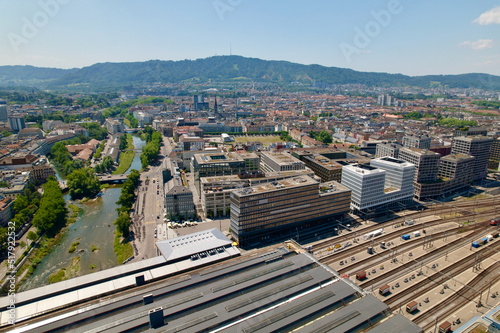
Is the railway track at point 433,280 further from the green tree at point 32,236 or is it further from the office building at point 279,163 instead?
the green tree at point 32,236

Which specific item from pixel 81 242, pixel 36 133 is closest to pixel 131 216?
pixel 81 242

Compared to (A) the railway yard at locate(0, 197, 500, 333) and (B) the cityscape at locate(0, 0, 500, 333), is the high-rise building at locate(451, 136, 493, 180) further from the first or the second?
(A) the railway yard at locate(0, 197, 500, 333)

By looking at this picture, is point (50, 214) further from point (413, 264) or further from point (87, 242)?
point (413, 264)

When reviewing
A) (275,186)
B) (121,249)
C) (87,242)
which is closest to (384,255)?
(275,186)

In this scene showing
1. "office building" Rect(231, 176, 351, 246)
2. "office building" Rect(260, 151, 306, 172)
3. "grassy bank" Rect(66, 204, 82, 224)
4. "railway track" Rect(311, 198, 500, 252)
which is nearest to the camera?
"office building" Rect(231, 176, 351, 246)

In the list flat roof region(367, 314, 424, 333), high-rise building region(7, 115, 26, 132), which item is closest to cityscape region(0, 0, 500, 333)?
flat roof region(367, 314, 424, 333)

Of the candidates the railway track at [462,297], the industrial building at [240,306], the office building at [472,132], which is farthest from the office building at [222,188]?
the office building at [472,132]
